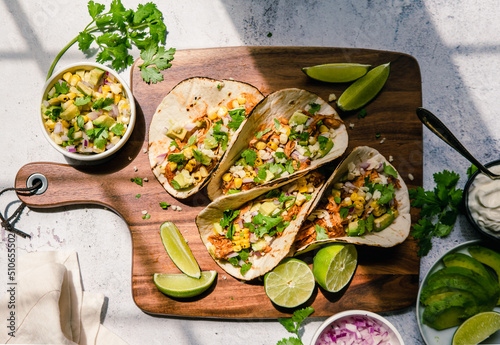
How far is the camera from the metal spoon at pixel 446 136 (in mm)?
2512

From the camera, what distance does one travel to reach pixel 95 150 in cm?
286

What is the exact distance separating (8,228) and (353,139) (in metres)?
2.97

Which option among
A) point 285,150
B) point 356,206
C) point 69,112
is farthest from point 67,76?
point 356,206

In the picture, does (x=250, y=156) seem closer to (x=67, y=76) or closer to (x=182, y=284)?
(x=182, y=284)

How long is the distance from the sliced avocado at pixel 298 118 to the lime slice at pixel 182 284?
1.32 meters

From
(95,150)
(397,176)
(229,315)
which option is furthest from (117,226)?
(397,176)

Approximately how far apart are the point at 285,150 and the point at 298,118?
26 cm

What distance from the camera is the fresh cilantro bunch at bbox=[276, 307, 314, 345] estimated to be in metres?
2.87

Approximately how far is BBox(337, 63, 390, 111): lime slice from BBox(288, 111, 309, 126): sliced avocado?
341 millimetres

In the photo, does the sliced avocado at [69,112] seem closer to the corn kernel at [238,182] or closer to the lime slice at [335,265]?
the corn kernel at [238,182]

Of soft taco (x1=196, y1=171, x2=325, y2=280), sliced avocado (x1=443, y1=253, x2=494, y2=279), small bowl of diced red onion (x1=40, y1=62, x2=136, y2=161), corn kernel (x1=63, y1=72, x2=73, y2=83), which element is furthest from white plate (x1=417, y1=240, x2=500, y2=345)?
corn kernel (x1=63, y1=72, x2=73, y2=83)

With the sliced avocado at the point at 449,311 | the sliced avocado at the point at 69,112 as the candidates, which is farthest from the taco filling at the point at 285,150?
the sliced avocado at the point at 449,311

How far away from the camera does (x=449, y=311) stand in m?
2.71

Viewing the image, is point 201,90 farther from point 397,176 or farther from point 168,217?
point 397,176
